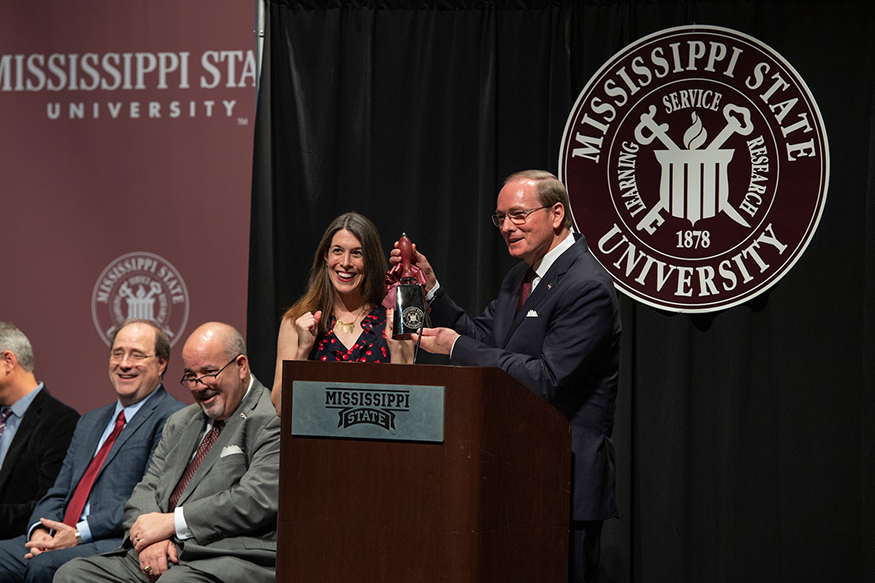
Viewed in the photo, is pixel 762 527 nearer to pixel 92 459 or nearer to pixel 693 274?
pixel 693 274

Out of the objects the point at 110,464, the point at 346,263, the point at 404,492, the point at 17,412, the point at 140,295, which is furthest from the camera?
the point at 140,295

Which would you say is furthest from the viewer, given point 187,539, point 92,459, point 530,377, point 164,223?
point 164,223

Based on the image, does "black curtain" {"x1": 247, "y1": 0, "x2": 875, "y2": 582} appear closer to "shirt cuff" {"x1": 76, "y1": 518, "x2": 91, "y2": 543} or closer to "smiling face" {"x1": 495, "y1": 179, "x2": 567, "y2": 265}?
"shirt cuff" {"x1": 76, "y1": 518, "x2": 91, "y2": 543}

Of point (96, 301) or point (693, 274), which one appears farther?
point (96, 301)

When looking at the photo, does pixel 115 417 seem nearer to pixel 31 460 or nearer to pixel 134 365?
pixel 134 365

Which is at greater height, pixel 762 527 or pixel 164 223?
pixel 164 223

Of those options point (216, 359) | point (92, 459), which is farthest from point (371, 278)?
point (92, 459)

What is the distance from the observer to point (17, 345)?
13.0 ft

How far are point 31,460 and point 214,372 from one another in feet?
3.93

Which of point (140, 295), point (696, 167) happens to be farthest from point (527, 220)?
point (140, 295)

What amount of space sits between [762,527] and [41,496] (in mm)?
3026

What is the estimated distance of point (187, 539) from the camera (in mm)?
2902

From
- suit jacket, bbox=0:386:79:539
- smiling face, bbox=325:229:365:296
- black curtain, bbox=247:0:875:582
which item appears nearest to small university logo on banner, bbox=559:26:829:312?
black curtain, bbox=247:0:875:582

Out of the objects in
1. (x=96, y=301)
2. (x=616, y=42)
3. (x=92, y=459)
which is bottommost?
(x=92, y=459)
